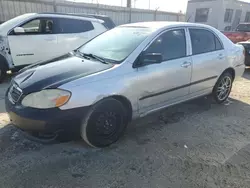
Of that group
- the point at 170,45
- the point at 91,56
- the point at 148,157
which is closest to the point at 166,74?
the point at 170,45

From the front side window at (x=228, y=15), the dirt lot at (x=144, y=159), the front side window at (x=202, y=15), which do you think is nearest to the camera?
the dirt lot at (x=144, y=159)

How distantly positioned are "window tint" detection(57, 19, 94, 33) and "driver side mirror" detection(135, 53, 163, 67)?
14.4ft

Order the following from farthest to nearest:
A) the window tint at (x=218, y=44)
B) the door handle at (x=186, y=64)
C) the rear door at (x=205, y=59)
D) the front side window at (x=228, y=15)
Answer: the front side window at (x=228, y=15) < the window tint at (x=218, y=44) < the rear door at (x=205, y=59) < the door handle at (x=186, y=64)

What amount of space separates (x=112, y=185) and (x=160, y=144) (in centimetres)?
105

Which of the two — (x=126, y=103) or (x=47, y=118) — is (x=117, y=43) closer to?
(x=126, y=103)

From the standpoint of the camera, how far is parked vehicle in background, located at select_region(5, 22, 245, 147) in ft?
8.41

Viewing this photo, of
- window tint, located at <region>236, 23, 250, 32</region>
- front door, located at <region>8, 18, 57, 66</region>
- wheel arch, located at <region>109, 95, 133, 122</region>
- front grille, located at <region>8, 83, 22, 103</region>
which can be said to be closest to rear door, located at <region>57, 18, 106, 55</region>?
front door, located at <region>8, 18, 57, 66</region>

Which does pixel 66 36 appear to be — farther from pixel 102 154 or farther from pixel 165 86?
pixel 102 154

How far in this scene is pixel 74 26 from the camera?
6945mm

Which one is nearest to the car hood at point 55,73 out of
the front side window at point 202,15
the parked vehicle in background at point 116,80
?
the parked vehicle in background at point 116,80

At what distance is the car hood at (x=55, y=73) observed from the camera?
263cm

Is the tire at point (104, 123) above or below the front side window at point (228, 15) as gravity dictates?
below

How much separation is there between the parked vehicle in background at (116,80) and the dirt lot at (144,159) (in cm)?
33

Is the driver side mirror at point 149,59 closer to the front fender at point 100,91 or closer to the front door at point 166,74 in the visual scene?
the front door at point 166,74
